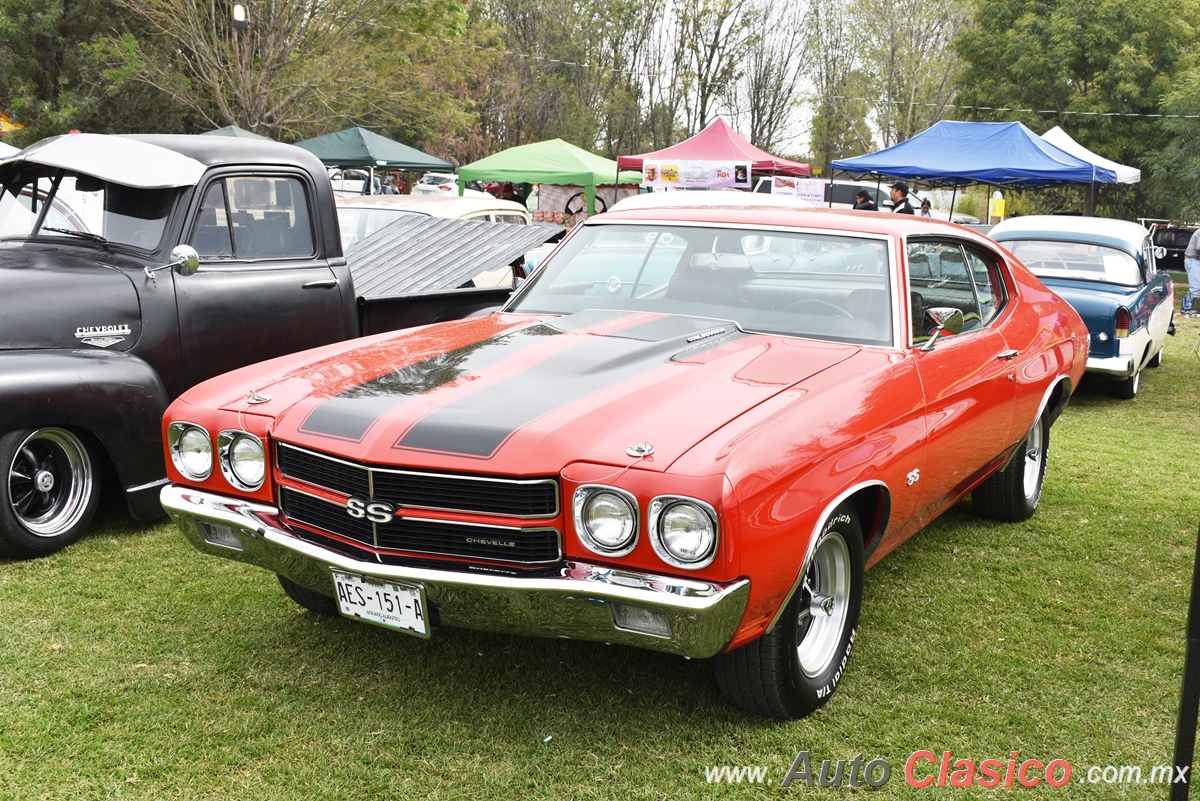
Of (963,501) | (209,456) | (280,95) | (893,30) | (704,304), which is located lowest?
(963,501)

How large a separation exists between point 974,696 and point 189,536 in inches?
111

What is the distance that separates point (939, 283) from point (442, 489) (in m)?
2.64

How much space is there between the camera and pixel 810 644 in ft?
11.7

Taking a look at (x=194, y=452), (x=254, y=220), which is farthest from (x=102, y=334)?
(x=194, y=452)

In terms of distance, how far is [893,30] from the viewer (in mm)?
39750

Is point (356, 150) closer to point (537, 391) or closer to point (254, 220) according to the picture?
point (254, 220)

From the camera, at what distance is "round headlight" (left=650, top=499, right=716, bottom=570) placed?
9.23 feet

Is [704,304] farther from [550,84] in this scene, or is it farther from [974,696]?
[550,84]

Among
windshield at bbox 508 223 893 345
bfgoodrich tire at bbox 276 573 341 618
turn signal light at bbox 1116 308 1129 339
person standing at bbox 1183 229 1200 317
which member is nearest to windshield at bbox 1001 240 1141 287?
turn signal light at bbox 1116 308 1129 339

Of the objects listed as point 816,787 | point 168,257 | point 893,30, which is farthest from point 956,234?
point 893,30

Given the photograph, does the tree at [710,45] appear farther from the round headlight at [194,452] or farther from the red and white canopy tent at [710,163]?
the round headlight at [194,452]

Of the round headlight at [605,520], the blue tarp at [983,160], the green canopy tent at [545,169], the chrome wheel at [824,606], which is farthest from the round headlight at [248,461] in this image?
the green canopy tent at [545,169]

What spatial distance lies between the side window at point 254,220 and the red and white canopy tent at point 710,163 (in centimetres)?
1395

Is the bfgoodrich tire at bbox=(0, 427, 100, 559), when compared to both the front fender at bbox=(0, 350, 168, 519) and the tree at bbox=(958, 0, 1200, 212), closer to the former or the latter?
the front fender at bbox=(0, 350, 168, 519)
